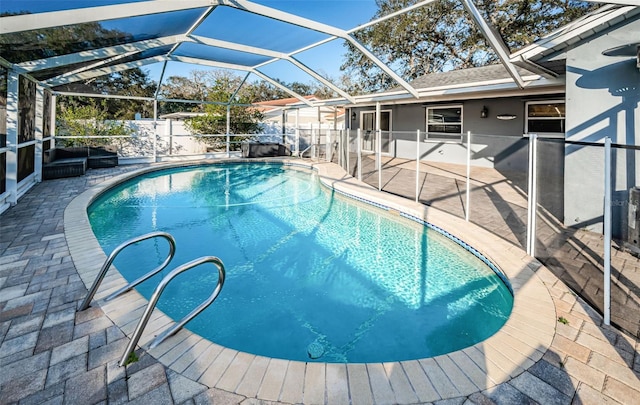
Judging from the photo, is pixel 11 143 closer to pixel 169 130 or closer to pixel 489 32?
pixel 489 32

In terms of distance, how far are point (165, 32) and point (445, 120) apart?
A: 9806 mm

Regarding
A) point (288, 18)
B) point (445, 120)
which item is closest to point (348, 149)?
point (445, 120)

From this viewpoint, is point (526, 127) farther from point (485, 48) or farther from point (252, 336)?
point (485, 48)

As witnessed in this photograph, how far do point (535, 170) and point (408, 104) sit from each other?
1017 cm

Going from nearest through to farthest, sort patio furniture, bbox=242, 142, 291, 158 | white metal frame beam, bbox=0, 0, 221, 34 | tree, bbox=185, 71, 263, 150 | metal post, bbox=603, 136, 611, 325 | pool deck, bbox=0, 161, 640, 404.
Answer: pool deck, bbox=0, 161, 640, 404 < metal post, bbox=603, 136, 611, 325 < white metal frame beam, bbox=0, 0, 221, 34 < patio furniture, bbox=242, 142, 291, 158 < tree, bbox=185, 71, 263, 150

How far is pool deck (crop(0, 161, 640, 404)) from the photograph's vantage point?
2.01 metres

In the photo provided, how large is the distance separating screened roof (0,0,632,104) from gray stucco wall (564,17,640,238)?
3.38ft

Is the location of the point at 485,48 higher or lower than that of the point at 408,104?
higher

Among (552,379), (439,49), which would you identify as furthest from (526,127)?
(439,49)

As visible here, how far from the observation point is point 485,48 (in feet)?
70.8

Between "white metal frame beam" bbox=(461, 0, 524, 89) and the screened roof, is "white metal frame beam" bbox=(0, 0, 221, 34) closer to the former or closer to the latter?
the screened roof

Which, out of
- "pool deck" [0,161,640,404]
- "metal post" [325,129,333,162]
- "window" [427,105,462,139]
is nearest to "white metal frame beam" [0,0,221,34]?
"pool deck" [0,161,640,404]

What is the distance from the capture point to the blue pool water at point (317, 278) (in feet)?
10.8

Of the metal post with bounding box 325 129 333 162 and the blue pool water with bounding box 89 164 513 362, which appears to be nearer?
the blue pool water with bounding box 89 164 513 362
